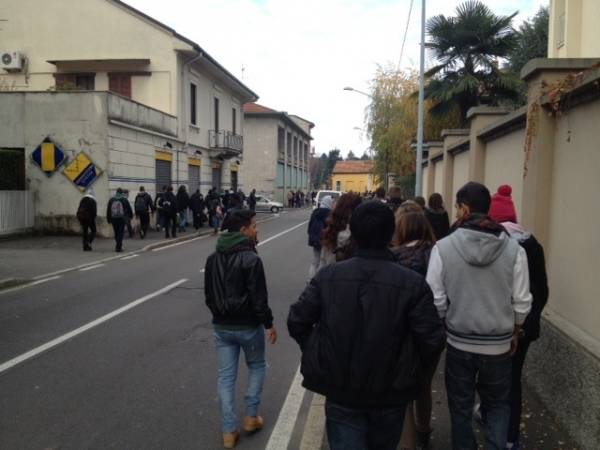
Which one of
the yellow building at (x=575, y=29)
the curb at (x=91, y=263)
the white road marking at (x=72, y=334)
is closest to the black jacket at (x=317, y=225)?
the white road marking at (x=72, y=334)

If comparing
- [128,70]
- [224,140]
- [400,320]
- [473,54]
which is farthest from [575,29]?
[224,140]

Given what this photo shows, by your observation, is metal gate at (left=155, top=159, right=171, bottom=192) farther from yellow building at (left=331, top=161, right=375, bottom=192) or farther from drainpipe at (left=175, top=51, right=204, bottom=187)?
yellow building at (left=331, top=161, right=375, bottom=192)

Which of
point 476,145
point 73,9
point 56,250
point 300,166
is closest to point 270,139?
point 300,166

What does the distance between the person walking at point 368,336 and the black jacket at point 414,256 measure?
4.03 feet

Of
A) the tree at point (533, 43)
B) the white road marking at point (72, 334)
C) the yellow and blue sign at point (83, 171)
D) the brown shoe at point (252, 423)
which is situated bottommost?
the white road marking at point (72, 334)

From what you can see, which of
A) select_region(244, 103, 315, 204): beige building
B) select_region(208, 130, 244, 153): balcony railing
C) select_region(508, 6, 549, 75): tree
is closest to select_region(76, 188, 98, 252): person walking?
select_region(208, 130, 244, 153): balcony railing

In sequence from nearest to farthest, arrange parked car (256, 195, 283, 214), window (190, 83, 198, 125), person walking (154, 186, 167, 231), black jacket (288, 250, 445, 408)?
black jacket (288, 250, 445, 408), person walking (154, 186, 167, 231), window (190, 83, 198, 125), parked car (256, 195, 283, 214)

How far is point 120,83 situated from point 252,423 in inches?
959

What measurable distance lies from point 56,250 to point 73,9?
14.3 metres

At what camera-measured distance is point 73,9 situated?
25641mm

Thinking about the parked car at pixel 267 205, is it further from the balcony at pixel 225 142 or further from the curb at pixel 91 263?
the curb at pixel 91 263

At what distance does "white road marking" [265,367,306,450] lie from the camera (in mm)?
4253

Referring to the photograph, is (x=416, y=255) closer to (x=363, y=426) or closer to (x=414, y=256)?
(x=414, y=256)

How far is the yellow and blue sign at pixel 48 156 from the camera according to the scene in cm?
A: 1911
